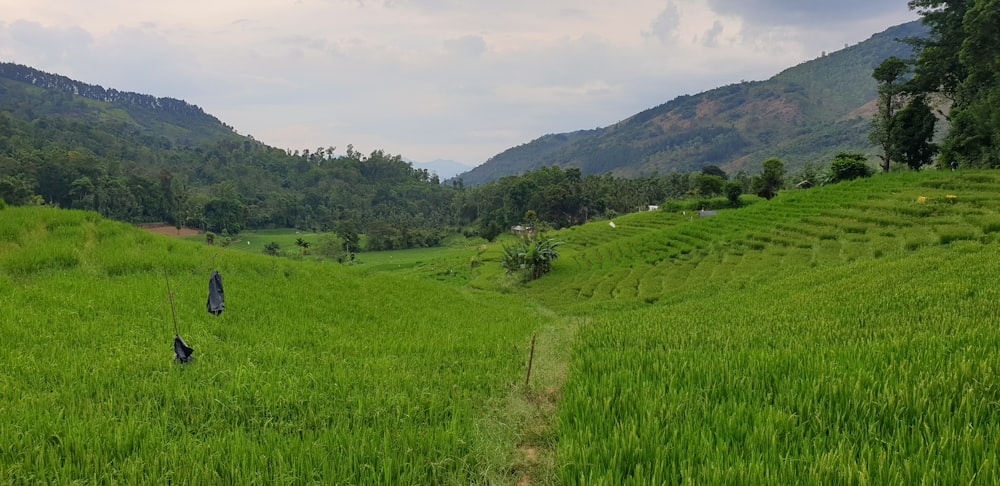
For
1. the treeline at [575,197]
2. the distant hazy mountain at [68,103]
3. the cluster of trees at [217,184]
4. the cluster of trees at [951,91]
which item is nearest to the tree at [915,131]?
the cluster of trees at [951,91]

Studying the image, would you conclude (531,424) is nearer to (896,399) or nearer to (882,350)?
(896,399)

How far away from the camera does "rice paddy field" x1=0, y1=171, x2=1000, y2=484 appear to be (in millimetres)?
2633

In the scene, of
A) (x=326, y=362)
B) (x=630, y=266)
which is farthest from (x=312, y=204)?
(x=326, y=362)

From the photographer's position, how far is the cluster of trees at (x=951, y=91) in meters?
24.4

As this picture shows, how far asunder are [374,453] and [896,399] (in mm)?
3315

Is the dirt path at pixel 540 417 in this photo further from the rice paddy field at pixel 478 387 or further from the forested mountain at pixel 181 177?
the forested mountain at pixel 181 177

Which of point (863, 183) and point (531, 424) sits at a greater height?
point (863, 183)

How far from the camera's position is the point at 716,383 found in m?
3.76

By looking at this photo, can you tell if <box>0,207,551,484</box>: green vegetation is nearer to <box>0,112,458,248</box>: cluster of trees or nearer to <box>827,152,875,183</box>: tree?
<box>0,112,458,248</box>: cluster of trees

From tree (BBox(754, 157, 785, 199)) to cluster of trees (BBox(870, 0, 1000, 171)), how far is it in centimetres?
1009

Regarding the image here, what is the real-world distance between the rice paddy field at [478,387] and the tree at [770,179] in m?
42.8

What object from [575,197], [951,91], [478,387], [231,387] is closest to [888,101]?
[951,91]

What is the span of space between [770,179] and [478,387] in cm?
5428

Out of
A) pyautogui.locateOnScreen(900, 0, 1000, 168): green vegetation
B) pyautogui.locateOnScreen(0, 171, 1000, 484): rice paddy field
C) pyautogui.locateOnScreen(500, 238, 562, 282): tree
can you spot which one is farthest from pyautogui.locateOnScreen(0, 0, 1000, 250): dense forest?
pyautogui.locateOnScreen(0, 171, 1000, 484): rice paddy field
